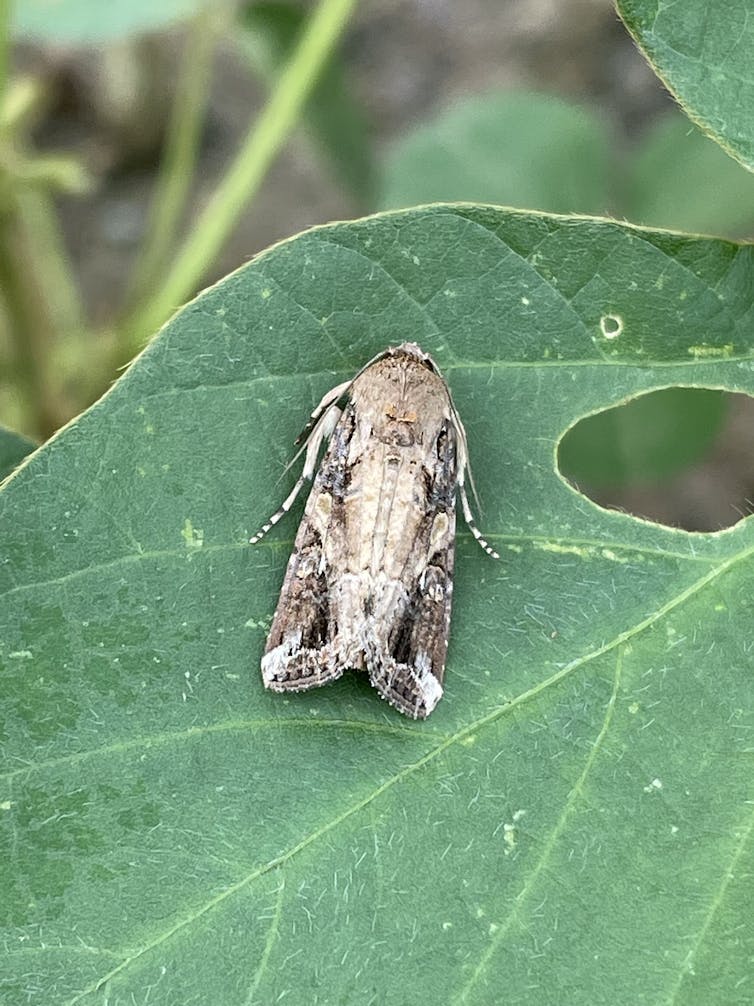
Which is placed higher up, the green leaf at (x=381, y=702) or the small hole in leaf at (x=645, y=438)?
the green leaf at (x=381, y=702)

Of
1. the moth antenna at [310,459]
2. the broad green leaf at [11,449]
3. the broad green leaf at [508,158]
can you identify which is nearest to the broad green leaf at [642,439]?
the broad green leaf at [508,158]

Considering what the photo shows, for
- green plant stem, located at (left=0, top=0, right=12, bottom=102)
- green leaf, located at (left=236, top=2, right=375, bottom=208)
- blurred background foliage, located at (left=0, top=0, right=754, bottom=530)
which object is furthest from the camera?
green leaf, located at (left=236, top=2, right=375, bottom=208)

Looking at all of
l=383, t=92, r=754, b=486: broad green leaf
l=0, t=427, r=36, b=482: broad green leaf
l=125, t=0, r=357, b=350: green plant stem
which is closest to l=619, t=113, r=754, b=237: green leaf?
l=383, t=92, r=754, b=486: broad green leaf

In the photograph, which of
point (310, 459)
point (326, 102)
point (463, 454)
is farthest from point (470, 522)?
point (326, 102)

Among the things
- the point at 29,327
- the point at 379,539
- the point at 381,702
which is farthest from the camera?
the point at 29,327

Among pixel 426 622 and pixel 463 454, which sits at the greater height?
pixel 463 454

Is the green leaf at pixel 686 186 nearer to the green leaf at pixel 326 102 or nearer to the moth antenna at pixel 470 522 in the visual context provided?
the green leaf at pixel 326 102

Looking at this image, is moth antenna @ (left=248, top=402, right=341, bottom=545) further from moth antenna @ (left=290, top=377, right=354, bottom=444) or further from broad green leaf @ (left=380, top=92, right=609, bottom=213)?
broad green leaf @ (left=380, top=92, right=609, bottom=213)

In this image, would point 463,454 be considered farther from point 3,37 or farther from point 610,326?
point 3,37
